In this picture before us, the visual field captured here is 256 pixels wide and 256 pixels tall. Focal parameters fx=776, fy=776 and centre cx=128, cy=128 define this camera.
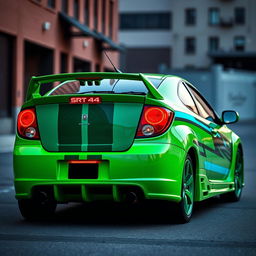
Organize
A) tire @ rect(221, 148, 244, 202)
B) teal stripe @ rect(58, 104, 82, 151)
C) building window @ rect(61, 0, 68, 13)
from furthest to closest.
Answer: building window @ rect(61, 0, 68, 13), tire @ rect(221, 148, 244, 202), teal stripe @ rect(58, 104, 82, 151)

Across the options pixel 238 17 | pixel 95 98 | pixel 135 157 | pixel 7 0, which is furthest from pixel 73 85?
pixel 238 17

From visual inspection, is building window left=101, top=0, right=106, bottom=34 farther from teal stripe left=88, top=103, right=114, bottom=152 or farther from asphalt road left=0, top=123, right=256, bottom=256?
teal stripe left=88, top=103, right=114, bottom=152

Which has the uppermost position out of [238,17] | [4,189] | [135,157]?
[238,17]

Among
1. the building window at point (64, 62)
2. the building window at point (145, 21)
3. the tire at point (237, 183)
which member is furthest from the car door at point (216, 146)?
the building window at point (145, 21)

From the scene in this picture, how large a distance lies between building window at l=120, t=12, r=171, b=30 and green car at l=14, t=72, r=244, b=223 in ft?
250

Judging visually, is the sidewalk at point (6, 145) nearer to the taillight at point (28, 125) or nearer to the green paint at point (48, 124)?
the taillight at point (28, 125)

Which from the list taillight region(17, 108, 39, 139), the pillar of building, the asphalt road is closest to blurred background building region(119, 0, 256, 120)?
the pillar of building

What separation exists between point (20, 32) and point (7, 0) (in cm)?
181

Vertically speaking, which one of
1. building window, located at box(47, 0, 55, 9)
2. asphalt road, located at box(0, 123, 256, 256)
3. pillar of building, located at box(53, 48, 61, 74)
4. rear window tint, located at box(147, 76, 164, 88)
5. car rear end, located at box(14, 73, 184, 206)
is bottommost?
asphalt road, located at box(0, 123, 256, 256)

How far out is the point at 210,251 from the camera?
5.85 metres

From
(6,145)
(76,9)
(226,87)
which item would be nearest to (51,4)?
(76,9)

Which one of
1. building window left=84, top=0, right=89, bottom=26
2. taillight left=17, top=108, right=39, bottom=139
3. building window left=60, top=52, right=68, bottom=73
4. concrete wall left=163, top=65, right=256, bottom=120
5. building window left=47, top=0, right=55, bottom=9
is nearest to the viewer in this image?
taillight left=17, top=108, right=39, bottom=139

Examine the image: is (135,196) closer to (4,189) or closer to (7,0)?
(4,189)

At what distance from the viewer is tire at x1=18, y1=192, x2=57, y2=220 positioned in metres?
7.49
